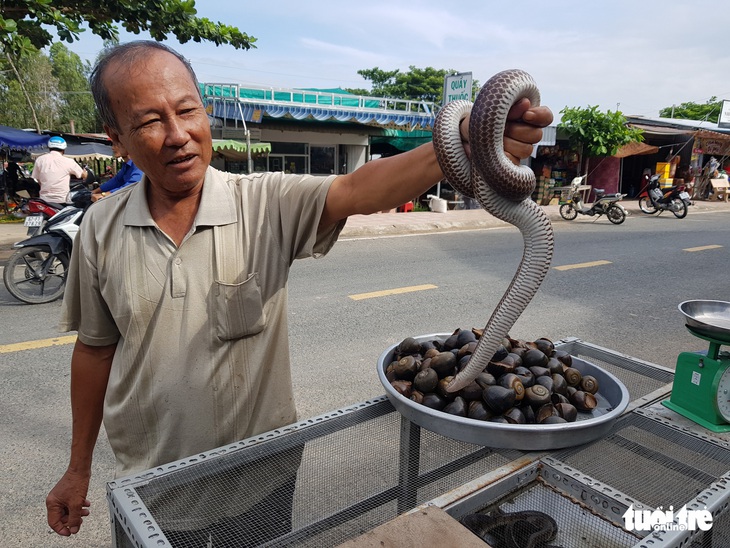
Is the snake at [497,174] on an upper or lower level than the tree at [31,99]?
lower

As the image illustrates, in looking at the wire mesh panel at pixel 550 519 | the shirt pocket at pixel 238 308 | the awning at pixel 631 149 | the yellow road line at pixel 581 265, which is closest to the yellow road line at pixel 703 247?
the yellow road line at pixel 581 265

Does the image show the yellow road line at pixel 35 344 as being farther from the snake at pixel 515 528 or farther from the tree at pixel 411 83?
the tree at pixel 411 83

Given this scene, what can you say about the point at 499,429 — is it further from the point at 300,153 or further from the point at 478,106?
the point at 300,153

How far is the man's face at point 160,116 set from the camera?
4.12ft

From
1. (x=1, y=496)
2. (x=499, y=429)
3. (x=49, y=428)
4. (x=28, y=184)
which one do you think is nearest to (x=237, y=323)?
(x=499, y=429)

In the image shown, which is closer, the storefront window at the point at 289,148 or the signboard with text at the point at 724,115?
the storefront window at the point at 289,148

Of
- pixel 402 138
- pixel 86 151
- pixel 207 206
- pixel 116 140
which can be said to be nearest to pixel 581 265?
pixel 207 206

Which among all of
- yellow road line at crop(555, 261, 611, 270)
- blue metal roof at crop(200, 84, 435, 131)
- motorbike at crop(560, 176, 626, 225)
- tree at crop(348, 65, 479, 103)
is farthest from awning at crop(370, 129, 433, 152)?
tree at crop(348, 65, 479, 103)

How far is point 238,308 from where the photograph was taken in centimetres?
136

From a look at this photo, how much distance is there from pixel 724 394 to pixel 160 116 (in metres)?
1.89

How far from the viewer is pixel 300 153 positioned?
1648 cm

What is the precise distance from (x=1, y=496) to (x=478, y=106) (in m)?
2.77

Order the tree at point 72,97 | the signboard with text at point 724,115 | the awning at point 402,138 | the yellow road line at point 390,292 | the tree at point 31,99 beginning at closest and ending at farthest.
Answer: the yellow road line at point 390,292
the awning at point 402,138
the signboard with text at point 724,115
the tree at point 31,99
the tree at point 72,97

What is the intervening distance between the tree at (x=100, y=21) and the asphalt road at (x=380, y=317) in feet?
9.55
